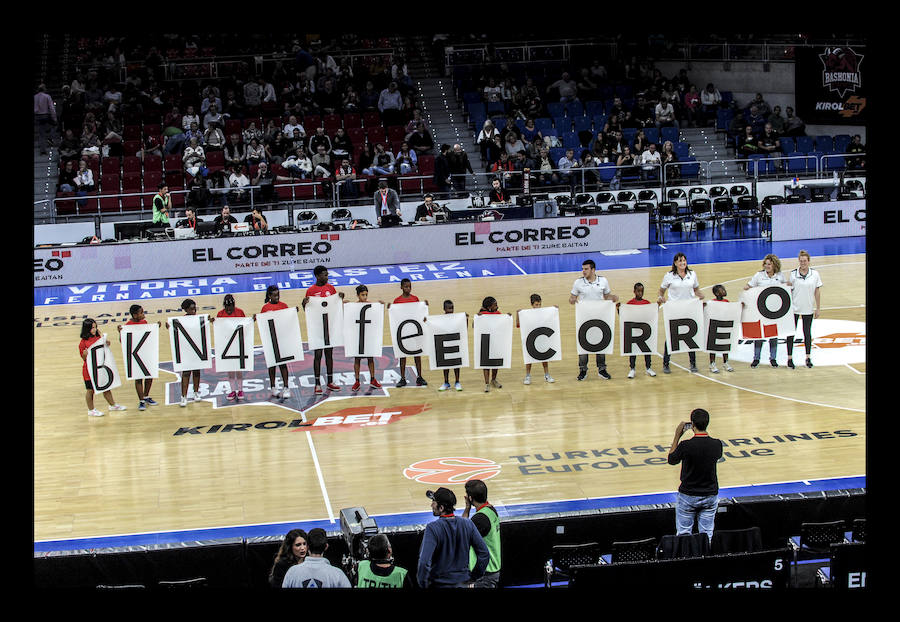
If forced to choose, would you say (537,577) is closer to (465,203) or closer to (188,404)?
(188,404)

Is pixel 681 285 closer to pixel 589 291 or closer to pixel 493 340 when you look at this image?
pixel 589 291

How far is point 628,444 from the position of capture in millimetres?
13742

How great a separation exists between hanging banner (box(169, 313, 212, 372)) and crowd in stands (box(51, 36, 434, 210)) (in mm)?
14956

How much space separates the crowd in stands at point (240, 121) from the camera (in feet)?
104

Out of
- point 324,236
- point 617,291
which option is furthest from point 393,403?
point 324,236

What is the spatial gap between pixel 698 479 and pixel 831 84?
2553 centimetres

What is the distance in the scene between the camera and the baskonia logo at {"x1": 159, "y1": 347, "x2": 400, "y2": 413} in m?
16.1

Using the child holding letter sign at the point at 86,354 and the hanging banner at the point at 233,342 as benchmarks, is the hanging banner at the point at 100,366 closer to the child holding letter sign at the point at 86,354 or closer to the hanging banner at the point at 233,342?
the child holding letter sign at the point at 86,354

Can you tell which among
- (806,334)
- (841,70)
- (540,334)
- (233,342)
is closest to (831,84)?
(841,70)

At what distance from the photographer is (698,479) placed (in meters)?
9.66

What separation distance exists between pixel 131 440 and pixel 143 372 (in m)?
1.50

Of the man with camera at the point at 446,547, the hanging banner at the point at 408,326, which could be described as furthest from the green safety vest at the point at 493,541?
the hanging banner at the point at 408,326

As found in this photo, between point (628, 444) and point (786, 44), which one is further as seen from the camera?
point (786, 44)

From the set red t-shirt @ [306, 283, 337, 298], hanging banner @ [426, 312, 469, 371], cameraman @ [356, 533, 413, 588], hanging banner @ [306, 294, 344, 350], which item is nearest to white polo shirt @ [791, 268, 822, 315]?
hanging banner @ [426, 312, 469, 371]
